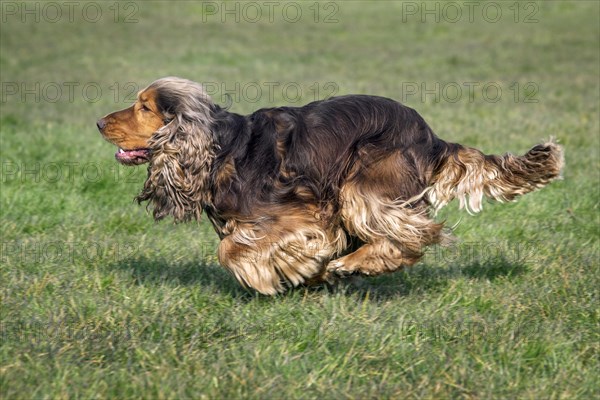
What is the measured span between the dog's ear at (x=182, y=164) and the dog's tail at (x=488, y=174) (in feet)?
4.62

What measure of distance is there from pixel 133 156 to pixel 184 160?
40 cm

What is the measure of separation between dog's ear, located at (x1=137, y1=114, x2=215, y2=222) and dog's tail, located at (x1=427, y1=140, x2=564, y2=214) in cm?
141

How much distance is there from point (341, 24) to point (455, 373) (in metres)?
24.1

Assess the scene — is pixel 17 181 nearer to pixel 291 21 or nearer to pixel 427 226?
pixel 427 226

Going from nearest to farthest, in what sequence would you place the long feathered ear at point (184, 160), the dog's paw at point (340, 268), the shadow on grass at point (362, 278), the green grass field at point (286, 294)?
1. the green grass field at point (286, 294)
2. the long feathered ear at point (184, 160)
3. the dog's paw at point (340, 268)
4. the shadow on grass at point (362, 278)

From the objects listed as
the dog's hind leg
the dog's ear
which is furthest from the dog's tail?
the dog's ear

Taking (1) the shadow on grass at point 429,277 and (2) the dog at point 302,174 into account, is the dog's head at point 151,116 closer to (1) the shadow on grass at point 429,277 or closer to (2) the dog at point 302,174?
(2) the dog at point 302,174

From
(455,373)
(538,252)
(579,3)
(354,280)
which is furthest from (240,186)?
(579,3)

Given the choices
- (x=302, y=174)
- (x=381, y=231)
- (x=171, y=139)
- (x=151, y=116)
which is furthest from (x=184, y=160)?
(x=381, y=231)

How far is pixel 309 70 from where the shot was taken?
18.8 metres

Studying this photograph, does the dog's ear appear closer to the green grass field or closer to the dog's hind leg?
the green grass field

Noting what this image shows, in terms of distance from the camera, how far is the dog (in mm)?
5305

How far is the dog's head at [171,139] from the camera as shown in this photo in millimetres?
5281

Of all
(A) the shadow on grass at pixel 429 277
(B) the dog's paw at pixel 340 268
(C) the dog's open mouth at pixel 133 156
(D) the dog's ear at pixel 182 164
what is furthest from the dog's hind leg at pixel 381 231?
(C) the dog's open mouth at pixel 133 156
